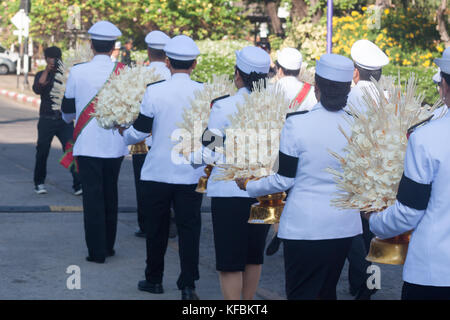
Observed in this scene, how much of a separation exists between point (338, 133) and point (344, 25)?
1408 centimetres

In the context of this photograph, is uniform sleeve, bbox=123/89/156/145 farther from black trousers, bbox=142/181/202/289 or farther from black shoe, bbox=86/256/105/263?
black shoe, bbox=86/256/105/263

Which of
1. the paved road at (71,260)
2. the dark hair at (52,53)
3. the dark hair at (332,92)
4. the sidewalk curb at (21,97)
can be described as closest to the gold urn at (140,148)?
the paved road at (71,260)

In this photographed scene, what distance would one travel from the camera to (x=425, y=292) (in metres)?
3.52

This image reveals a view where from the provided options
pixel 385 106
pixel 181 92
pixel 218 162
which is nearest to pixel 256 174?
pixel 218 162

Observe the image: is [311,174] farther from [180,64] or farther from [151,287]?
[151,287]

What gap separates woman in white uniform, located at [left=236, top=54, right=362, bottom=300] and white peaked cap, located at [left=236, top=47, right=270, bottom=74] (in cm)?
84

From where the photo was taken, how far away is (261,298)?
607cm

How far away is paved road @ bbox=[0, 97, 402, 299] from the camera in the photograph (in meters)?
6.18

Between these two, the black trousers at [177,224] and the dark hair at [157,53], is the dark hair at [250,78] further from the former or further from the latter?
the dark hair at [157,53]

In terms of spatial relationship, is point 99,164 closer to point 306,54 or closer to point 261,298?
point 261,298

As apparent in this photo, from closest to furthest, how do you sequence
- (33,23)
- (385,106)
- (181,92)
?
(385,106) → (181,92) → (33,23)

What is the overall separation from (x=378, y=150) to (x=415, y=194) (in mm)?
379

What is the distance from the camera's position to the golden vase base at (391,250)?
12.4 ft

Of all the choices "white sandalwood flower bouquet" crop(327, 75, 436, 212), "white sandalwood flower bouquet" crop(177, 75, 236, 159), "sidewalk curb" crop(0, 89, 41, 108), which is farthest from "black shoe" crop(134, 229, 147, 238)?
"sidewalk curb" crop(0, 89, 41, 108)
